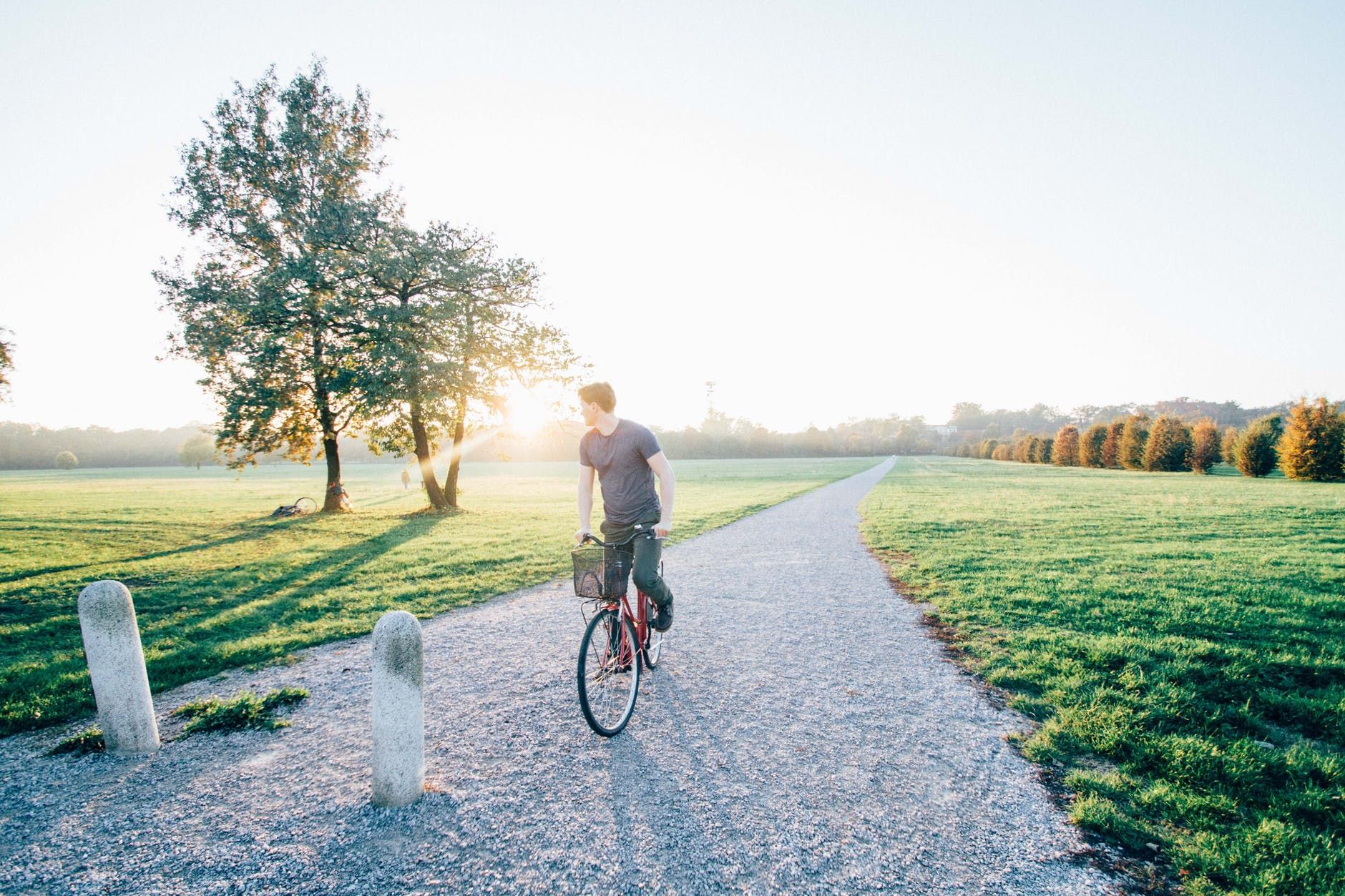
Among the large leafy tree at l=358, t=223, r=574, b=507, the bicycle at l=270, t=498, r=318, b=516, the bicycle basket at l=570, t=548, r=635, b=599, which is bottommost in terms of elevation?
the bicycle at l=270, t=498, r=318, b=516

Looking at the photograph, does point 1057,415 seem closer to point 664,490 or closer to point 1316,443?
point 1316,443

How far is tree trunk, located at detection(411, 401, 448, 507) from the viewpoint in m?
20.1

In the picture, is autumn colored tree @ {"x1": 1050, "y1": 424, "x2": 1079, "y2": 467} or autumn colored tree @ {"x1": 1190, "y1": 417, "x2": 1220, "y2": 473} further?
autumn colored tree @ {"x1": 1050, "y1": 424, "x2": 1079, "y2": 467}

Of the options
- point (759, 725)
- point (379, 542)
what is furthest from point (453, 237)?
point (759, 725)

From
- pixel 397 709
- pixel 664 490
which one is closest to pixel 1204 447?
pixel 664 490

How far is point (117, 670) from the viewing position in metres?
3.84

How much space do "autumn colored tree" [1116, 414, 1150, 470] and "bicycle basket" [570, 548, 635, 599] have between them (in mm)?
57900

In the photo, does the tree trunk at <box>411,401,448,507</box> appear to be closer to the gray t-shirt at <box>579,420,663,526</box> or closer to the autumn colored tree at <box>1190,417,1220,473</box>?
the gray t-shirt at <box>579,420,663,526</box>

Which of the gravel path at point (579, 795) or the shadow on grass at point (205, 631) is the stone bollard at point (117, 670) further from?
the shadow on grass at point (205, 631)

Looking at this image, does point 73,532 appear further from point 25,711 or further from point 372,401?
point 25,711

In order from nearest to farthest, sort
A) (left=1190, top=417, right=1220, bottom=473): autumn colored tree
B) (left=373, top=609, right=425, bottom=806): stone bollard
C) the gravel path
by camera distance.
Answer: the gravel path
(left=373, top=609, right=425, bottom=806): stone bollard
(left=1190, top=417, right=1220, bottom=473): autumn colored tree

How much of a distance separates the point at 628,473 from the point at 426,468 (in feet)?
59.9

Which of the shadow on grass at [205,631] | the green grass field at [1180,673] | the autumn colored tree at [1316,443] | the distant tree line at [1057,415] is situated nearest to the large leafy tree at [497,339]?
the shadow on grass at [205,631]

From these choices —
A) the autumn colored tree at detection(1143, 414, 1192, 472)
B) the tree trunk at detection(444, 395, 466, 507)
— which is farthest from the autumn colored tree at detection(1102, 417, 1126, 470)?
the tree trunk at detection(444, 395, 466, 507)
